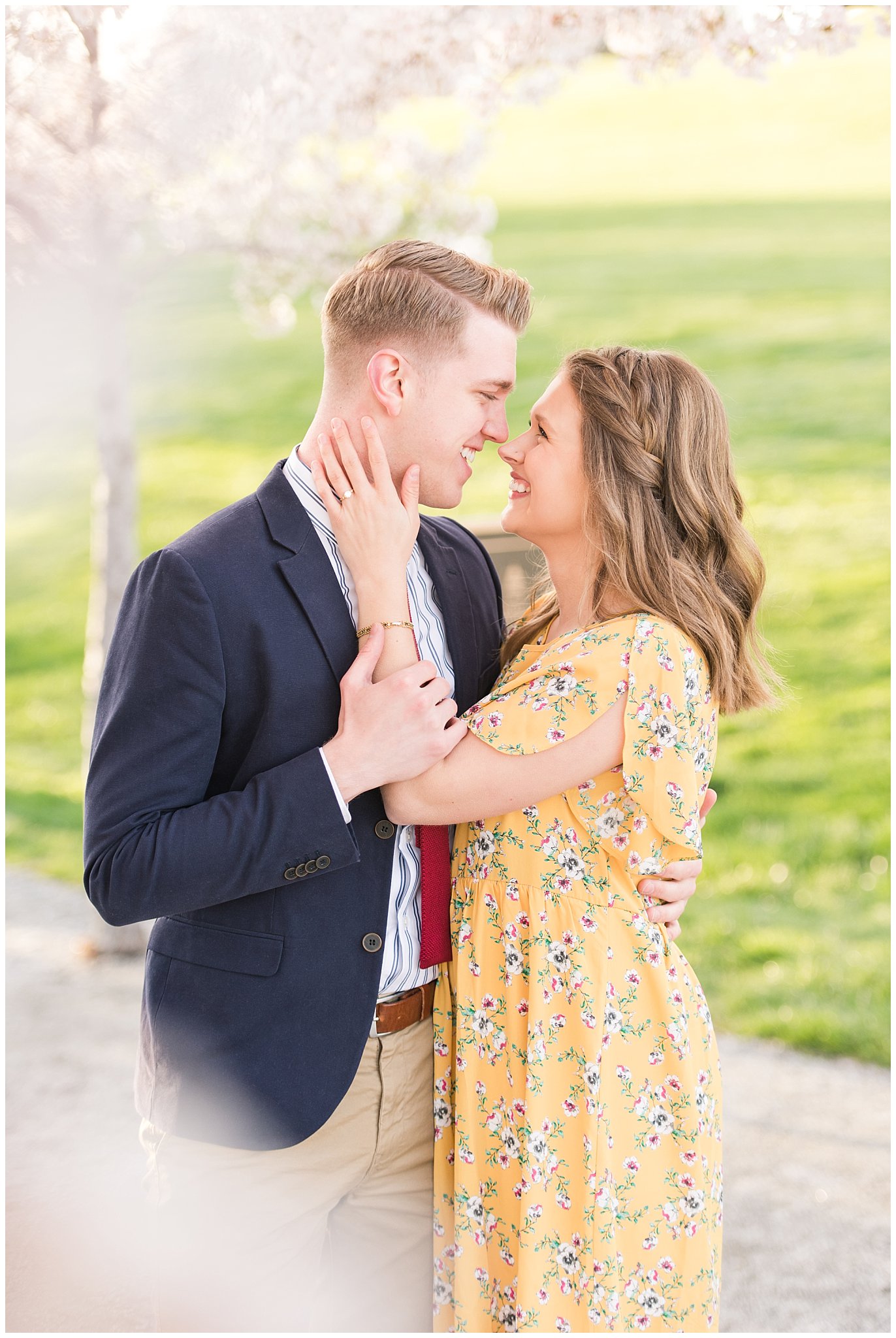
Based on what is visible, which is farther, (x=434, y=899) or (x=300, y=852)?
(x=434, y=899)

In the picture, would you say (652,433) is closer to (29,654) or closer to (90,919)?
(90,919)

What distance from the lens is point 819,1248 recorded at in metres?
3.15

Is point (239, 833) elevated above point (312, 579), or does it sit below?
below

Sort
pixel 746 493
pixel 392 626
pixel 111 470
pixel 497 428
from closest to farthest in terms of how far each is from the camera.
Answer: pixel 392 626 → pixel 497 428 → pixel 111 470 → pixel 746 493

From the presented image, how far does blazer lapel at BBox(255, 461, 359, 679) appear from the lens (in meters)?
1.84

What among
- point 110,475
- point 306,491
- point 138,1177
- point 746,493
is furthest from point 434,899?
point 746,493

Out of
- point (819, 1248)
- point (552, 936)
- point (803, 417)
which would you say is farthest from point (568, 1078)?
point (803, 417)

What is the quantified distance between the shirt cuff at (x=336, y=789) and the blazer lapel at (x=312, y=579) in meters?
0.16

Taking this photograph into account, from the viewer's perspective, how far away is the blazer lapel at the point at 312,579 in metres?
1.84

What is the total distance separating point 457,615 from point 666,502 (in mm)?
432

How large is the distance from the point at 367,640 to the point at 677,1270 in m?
1.17

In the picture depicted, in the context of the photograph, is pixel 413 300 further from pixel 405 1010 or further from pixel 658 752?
pixel 405 1010

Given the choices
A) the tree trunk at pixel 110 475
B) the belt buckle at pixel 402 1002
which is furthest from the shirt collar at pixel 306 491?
the tree trunk at pixel 110 475

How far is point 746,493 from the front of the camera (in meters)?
9.23
